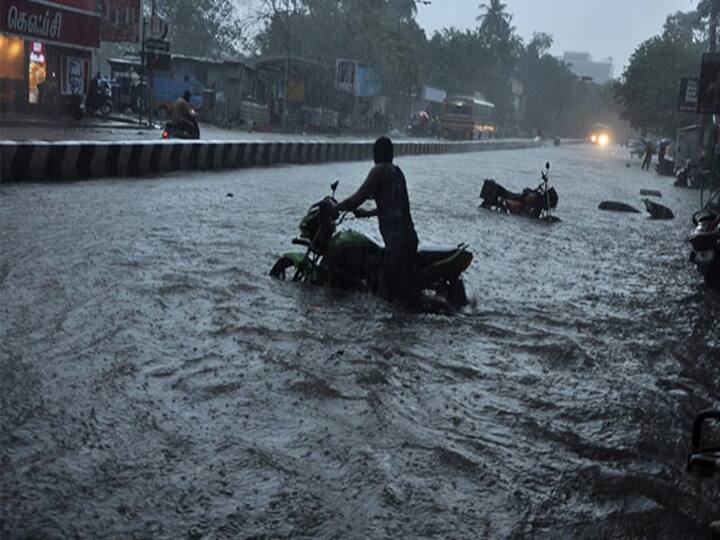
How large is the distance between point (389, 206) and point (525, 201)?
369 inches

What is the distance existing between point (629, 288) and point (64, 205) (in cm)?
746

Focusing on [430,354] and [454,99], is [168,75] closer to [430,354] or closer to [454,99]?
[454,99]

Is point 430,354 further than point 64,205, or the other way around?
Answer: point 64,205

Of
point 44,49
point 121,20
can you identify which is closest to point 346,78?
point 121,20

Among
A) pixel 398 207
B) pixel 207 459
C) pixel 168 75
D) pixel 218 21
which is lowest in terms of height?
pixel 207 459

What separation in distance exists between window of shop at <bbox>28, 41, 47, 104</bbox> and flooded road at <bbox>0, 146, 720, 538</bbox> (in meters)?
20.8

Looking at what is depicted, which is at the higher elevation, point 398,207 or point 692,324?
point 398,207

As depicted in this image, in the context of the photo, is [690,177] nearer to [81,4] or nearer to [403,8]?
[81,4]

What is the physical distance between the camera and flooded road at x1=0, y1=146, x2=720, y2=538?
3521 millimetres

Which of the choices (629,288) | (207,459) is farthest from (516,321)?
(207,459)

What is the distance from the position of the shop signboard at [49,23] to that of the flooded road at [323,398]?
707 inches

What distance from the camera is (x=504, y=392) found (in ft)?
17.4

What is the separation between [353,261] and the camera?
7594mm

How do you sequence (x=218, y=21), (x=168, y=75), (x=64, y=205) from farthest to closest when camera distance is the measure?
(x=218, y=21) < (x=168, y=75) < (x=64, y=205)
